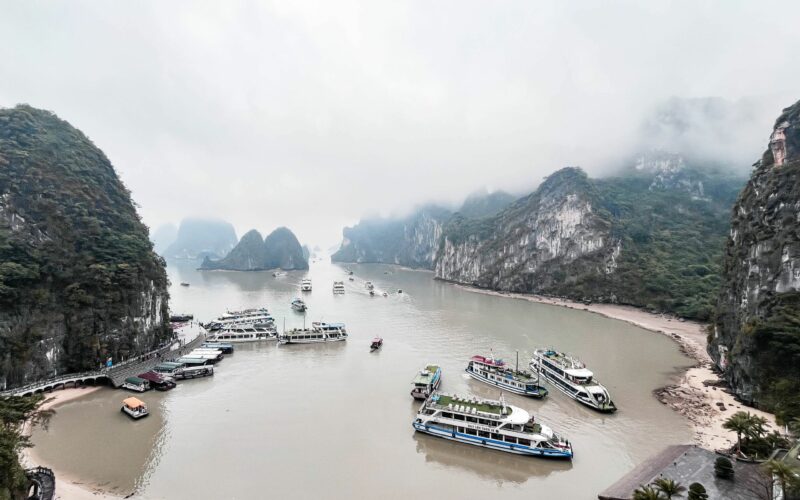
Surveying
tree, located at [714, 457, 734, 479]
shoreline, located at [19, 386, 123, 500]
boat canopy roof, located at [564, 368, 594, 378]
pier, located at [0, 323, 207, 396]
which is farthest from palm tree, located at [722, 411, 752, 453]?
pier, located at [0, 323, 207, 396]

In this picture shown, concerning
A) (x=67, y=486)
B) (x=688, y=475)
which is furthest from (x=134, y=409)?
(x=688, y=475)

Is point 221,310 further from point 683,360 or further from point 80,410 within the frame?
point 683,360

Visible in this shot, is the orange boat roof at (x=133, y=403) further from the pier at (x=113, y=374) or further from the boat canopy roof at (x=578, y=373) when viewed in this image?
the boat canopy roof at (x=578, y=373)

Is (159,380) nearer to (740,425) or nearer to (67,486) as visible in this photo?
(67,486)

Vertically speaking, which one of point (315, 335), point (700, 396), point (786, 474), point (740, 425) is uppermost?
point (786, 474)

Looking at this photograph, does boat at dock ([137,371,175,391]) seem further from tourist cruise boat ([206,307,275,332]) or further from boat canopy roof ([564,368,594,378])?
boat canopy roof ([564,368,594,378])

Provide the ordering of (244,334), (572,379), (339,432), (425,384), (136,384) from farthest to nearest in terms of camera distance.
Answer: (244,334)
(136,384)
(572,379)
(425,384)
(339,432)
